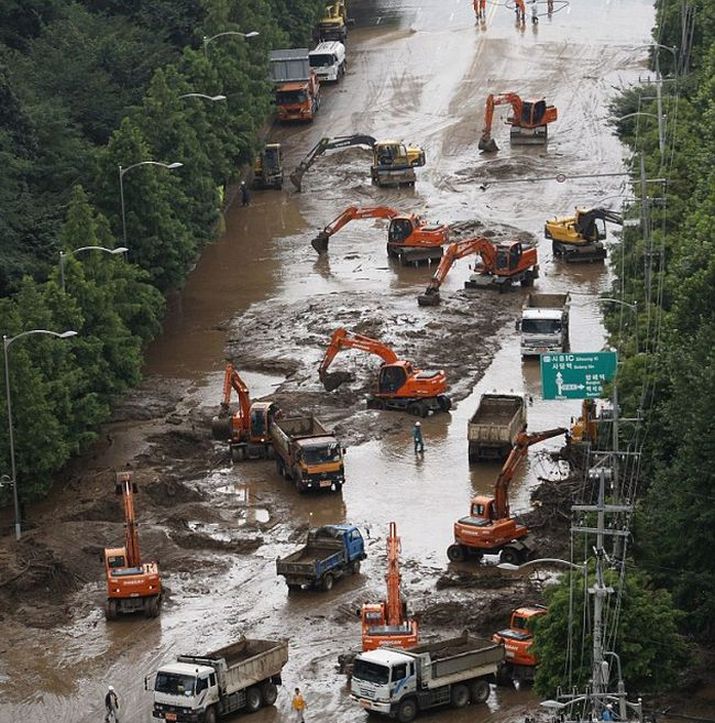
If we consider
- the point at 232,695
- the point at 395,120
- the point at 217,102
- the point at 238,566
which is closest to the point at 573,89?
the point at 395,120

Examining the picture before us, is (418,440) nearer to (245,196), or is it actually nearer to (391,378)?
(391,378)

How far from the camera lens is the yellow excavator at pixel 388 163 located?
13388 cm

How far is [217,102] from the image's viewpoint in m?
130

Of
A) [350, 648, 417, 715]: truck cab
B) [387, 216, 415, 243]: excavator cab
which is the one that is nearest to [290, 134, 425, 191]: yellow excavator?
[387, 216, 415, 243]: excavator cab

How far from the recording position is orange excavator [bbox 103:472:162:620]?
76.8 m

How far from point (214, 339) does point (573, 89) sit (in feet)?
154

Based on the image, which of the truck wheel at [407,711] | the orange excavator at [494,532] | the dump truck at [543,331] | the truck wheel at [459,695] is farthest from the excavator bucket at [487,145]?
the truck wheel at [407,711]

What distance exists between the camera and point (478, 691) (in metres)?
69.0

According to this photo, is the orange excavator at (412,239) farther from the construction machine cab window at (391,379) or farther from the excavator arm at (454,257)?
the construction machine cab window at (391,379)

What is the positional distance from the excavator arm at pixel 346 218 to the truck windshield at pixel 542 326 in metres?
20.0

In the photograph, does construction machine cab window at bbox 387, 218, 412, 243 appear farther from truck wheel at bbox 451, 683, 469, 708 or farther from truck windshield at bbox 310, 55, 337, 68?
truck wheel at bbox 451, 683, 469, 708

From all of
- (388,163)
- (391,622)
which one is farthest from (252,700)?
(388,163)

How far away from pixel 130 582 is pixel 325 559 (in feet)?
20.5

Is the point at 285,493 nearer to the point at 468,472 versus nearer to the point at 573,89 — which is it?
the point at 468,472
